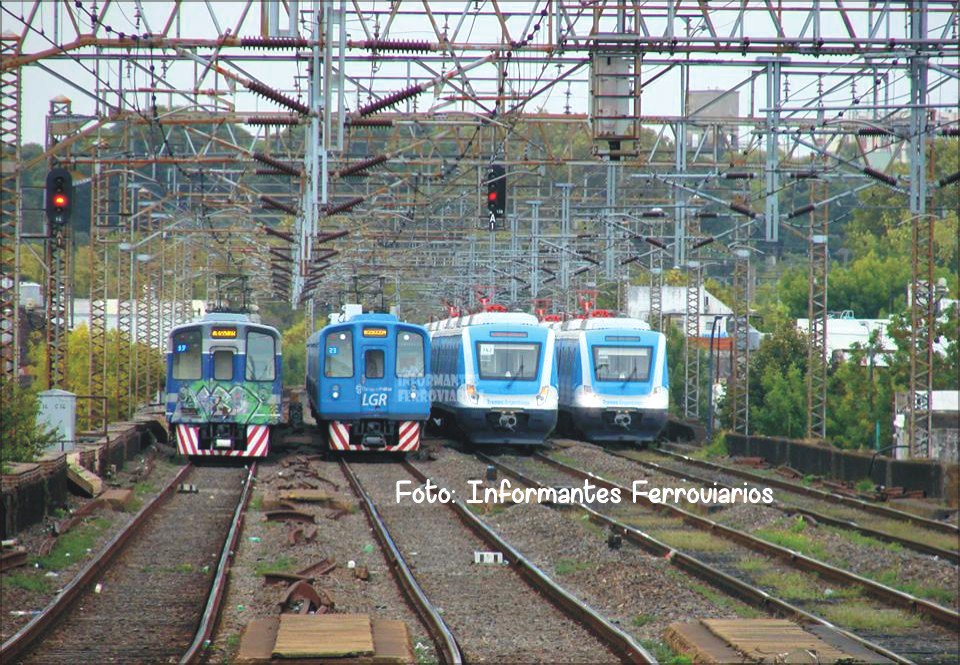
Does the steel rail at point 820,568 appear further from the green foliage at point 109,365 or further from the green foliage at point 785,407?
the green foliage at point 785,407

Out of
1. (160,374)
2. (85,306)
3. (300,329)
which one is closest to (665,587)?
(160,374)

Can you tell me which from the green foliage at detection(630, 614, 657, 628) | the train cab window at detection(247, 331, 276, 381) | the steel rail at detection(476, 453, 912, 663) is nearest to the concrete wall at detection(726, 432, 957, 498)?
the steel rail at detection(476, 453, 912, 663)

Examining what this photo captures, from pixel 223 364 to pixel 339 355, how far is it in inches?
101

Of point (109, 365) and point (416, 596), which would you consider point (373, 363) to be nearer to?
point (416, 596)

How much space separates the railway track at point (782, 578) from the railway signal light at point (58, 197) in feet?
27.9

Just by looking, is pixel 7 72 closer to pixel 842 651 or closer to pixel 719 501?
pixel 719 501

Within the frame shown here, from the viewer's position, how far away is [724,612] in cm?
1231

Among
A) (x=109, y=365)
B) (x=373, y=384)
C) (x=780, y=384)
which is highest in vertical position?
(x=109, y=365)

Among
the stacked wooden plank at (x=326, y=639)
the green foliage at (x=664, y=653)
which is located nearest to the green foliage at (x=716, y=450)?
the green foliage at (x=664, y=653)

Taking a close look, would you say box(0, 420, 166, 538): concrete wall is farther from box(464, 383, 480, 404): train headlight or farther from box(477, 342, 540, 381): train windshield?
box(477, 342, 540, 381): train windshield

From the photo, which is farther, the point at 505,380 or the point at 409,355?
the point at 505,380

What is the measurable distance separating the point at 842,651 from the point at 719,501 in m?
12.2

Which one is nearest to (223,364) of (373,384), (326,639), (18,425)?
(373,384)

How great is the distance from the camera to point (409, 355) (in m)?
29.6
